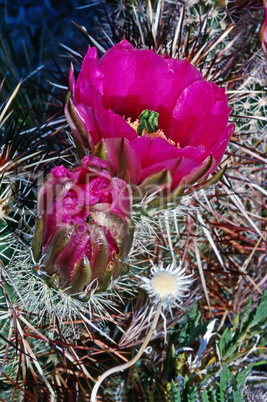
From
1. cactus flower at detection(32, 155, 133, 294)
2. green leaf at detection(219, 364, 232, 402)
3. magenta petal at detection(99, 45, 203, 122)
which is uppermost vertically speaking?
magenta petal at detection(99, 45, 203, 122)

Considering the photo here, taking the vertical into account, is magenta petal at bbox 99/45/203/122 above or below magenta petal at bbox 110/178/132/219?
above

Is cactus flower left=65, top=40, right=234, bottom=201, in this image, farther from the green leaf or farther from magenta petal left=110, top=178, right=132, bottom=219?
the green leaf

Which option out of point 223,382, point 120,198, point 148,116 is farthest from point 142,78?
point 223,382

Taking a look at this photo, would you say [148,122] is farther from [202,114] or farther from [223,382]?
[223,382]

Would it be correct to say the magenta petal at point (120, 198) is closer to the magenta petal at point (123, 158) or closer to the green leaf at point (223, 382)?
the magenta petal at point (123, 158)

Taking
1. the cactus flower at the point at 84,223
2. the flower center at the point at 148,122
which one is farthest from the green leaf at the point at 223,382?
the flower center at the point at 148,122

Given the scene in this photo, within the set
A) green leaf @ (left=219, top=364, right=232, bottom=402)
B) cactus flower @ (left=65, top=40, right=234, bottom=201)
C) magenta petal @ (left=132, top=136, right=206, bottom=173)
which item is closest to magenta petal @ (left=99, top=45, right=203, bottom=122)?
cactus flower @ (left=65, top=40, right=234, bottom=201)
